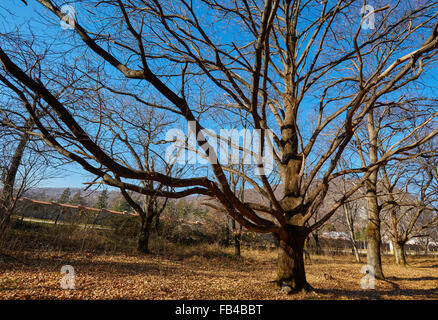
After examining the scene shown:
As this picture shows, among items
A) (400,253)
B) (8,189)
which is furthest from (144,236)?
(400,253)

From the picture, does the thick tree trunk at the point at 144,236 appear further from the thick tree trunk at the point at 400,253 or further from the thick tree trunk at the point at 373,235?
the thick tree trunk at the point at 400,253

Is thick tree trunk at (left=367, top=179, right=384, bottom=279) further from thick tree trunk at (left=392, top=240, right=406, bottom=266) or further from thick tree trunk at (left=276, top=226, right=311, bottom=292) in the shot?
thick tree trunk at (left=392, top=240, right=406, bottom=266)

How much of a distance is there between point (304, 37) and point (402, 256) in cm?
1674

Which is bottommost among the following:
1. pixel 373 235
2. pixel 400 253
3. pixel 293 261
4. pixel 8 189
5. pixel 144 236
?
pixel 400 253

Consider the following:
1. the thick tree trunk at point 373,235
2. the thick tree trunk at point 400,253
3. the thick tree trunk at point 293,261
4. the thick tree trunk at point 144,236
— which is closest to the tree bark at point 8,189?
the thick tree trunk at point 144,236

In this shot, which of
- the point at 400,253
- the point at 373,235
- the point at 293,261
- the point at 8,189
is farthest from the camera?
the point at 400,253

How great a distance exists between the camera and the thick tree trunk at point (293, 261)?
15.1 feet

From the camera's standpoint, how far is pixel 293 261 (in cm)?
462

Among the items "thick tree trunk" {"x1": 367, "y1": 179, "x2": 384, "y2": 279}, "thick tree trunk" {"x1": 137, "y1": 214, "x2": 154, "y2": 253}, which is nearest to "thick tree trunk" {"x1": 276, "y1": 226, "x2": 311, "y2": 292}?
"thick tree trunk" {"x1": 367, "y1": 179, "x2": 384, "y2": 279}

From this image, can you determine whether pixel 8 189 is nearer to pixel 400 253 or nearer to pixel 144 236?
pixel 144 236

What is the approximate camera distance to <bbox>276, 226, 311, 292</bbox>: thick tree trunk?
459 centimetres

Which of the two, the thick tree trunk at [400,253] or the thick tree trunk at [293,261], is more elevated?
the thick tree trunk at [293,261]

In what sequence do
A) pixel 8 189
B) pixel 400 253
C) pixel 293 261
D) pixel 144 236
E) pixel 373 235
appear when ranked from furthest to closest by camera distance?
pixel 400 253 → pixel 144 236 → pixel 373 235 → pixel 8 189 → pixel 293 261
